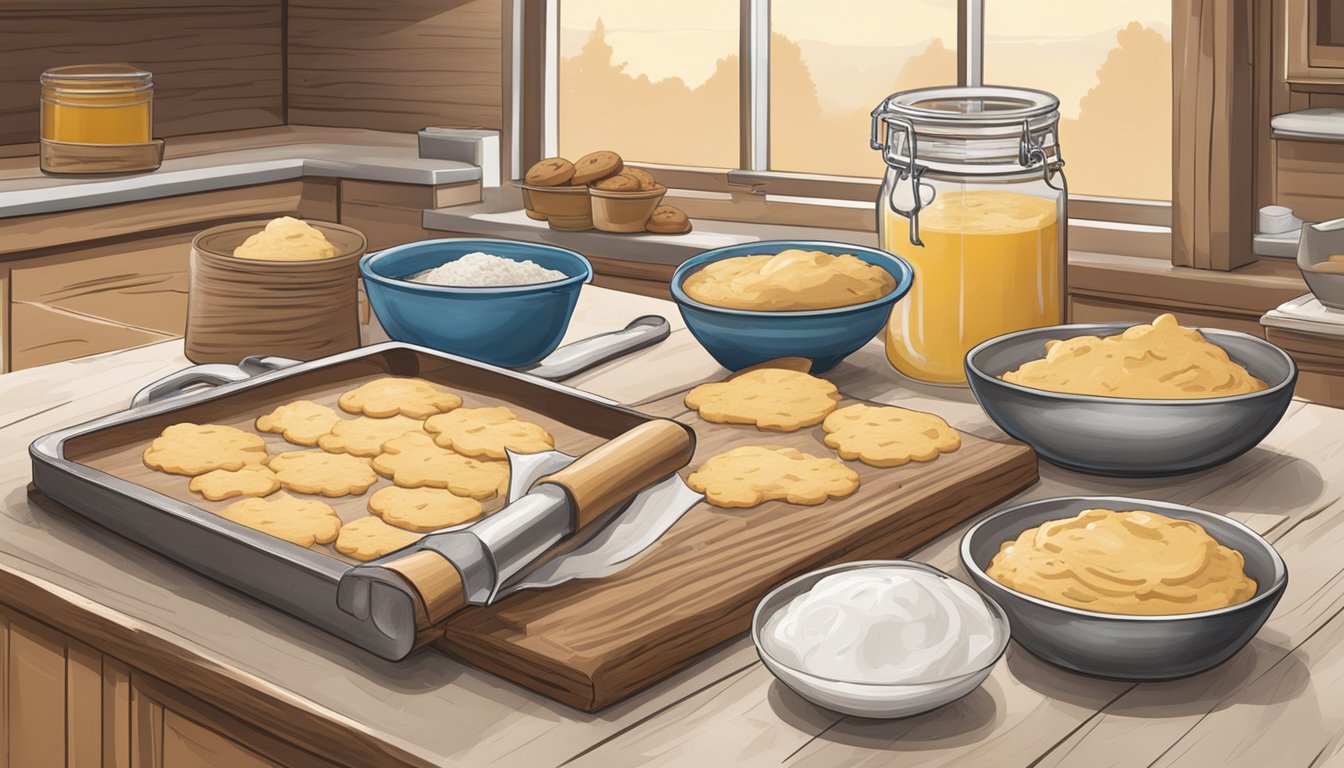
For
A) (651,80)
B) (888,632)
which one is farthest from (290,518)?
(651,80)

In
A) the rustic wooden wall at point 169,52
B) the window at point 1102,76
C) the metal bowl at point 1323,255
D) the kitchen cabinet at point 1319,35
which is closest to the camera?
the metal bowl at point 1323,255

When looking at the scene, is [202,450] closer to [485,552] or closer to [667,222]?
[485,552]

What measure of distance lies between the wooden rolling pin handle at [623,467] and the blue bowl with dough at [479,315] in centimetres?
39

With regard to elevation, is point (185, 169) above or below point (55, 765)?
above

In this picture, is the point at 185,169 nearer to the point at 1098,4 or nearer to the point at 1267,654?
the point at 1098,4

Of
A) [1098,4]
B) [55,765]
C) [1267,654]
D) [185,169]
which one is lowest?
[55,765]

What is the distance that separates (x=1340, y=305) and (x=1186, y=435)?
1.08m

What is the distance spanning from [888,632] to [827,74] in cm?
225

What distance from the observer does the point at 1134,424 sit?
99 centimetres

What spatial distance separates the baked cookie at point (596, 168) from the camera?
2691 millimetres

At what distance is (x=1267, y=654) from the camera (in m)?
0.77

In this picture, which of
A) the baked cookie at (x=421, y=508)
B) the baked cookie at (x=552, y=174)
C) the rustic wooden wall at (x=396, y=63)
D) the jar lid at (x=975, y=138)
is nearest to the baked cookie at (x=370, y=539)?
the baked cookie at (x=421, y=508)

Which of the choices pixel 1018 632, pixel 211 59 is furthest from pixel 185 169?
pixel 1018 632

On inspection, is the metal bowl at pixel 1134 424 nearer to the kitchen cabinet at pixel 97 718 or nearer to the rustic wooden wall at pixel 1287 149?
the kitchen cabinet at pixel 97 718
